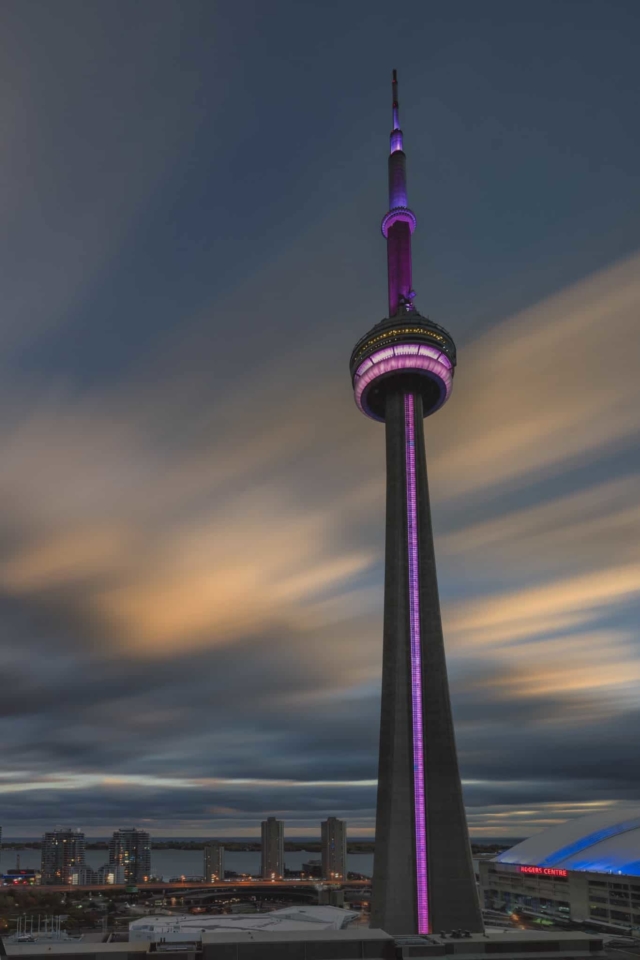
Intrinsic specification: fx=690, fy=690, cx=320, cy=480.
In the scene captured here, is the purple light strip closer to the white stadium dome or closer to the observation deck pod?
the observation deck pod

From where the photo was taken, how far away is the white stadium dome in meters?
111

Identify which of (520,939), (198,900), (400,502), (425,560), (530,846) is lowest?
(198,900)

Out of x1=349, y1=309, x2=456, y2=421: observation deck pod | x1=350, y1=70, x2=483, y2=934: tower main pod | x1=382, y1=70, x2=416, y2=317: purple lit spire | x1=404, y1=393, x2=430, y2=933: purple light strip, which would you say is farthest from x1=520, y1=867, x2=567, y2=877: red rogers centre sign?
x1=382, y1=70, x2=416, y2=317: purple lit spire

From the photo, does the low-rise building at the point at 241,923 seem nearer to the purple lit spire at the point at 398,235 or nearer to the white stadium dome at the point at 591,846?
the white stadium dome at the point at 591,846

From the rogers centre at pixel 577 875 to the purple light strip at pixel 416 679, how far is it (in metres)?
40.8

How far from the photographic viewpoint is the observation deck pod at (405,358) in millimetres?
99625

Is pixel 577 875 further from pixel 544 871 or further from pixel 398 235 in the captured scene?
pixel 398 235

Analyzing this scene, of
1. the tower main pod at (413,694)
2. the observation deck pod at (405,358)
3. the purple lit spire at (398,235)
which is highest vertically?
the purple lit spire at (398,235)

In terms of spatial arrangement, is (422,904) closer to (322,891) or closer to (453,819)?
(453,819)

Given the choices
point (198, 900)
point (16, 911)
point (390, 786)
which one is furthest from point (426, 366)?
point (198, 900)

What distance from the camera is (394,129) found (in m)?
122

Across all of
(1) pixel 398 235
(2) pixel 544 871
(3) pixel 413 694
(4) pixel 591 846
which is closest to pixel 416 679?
(3) pixel 413 694

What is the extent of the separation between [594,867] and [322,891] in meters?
90.5

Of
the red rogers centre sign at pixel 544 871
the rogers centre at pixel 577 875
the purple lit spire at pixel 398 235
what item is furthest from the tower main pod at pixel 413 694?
the red rogers centre sign at pixel 544 871
